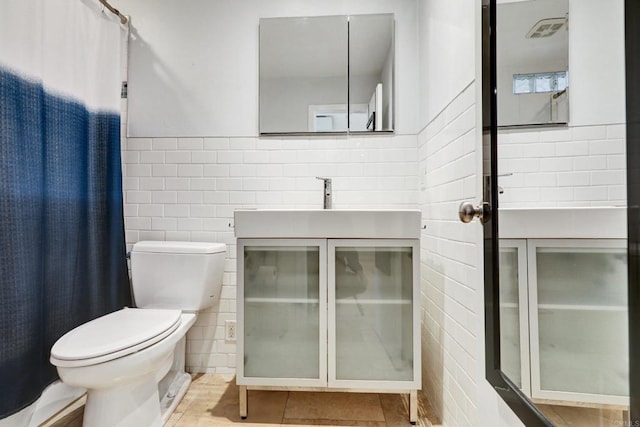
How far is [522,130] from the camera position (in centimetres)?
75

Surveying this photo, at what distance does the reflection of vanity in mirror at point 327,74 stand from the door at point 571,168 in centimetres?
102

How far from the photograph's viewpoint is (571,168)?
0.57m

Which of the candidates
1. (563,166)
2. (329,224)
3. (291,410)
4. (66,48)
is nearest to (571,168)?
(563,166)

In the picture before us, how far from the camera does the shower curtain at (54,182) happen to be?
1.19 meters

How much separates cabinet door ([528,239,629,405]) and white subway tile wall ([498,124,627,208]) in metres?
0.08

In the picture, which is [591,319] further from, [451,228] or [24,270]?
[24,270]

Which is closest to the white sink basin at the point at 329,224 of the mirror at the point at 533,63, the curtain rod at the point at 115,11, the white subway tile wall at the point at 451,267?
the white subway tile wall at the point at 451,267

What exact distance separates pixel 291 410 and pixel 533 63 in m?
1.57

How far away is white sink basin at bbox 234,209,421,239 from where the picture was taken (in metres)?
1.36

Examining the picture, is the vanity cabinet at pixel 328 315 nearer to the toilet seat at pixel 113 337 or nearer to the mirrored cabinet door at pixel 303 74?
the toilet seat at pixel 113 337

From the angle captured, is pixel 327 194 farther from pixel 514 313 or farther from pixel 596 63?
pixel 596 63

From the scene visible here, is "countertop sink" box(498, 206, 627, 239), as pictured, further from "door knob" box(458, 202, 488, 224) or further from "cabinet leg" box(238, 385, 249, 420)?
"cabinet leg" box(238, 385, 249, 420)

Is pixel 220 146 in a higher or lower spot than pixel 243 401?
higher

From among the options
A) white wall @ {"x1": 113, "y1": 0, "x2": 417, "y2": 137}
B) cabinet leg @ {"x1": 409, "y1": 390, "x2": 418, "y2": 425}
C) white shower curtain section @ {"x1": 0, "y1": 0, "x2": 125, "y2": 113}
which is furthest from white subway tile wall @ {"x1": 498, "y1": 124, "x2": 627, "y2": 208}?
white shower curtain section @ {"x1": 0, "y1": 0, "x2": 125, "y2": 113}
